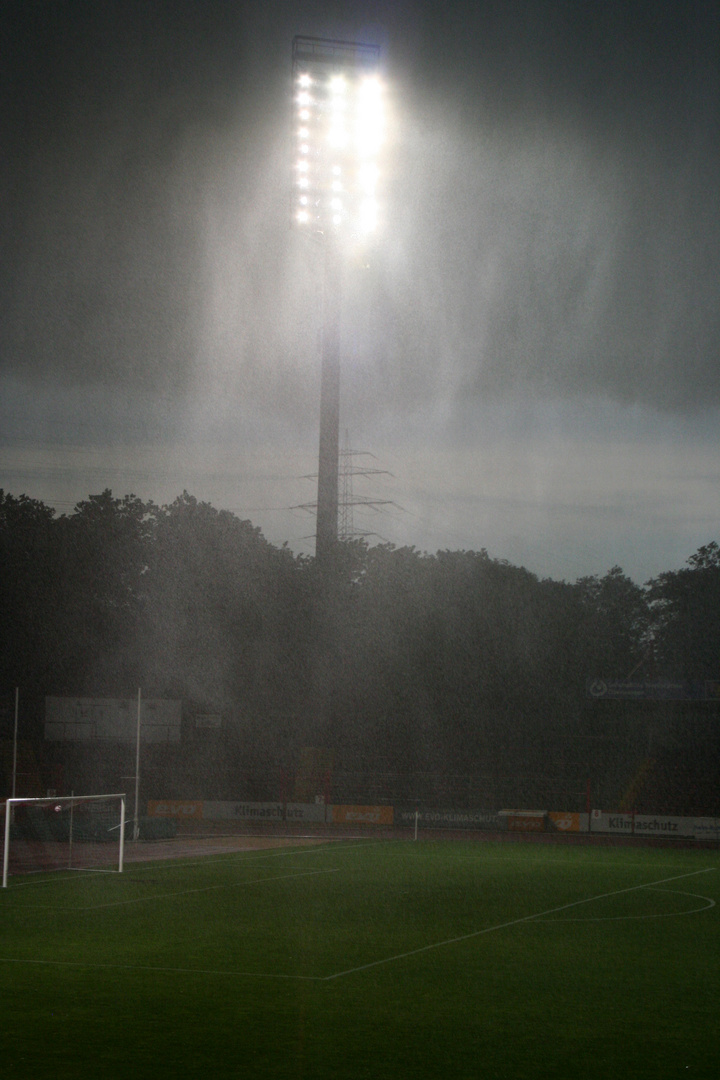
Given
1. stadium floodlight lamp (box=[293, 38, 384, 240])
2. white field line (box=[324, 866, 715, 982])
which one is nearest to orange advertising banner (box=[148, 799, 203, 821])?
stadium floodlight lamp (box=[293, 38, 384, 240])

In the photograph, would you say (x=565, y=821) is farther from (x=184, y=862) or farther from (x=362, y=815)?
(x=184, y=862)

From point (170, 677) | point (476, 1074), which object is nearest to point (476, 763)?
point (170, 677)

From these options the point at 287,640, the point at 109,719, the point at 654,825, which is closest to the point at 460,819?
the point at 654,825

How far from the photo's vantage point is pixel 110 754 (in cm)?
4481

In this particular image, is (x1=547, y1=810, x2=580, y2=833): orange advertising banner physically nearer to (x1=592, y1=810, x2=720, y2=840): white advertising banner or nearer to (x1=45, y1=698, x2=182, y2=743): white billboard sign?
(x1=592, y1=810, x2=720, y2=840): white advertising banner

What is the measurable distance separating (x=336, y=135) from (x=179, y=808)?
21.7 metres

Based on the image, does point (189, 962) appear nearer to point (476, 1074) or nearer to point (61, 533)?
point (476, 1074)

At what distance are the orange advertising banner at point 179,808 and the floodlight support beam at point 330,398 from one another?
11328mm

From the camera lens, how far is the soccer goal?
2370 centimetres

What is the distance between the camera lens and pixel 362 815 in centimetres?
3812

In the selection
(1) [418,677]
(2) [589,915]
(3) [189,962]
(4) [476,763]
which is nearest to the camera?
(3) [189,962]

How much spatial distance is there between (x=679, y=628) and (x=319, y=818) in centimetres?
2742

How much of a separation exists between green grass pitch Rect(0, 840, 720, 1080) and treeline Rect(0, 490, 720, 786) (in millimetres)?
26627

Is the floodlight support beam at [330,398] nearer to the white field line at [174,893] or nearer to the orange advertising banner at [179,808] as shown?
the orange advertising banner at [179,808]
